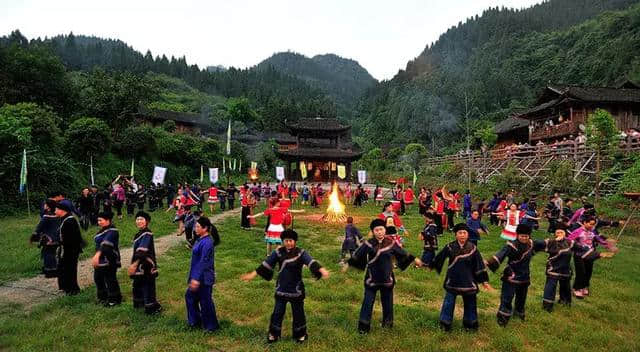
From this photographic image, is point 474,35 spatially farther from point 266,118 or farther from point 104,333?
point 104,333

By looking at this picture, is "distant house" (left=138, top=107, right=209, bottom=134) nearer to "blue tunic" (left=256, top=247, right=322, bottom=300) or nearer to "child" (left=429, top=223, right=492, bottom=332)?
"blue tunic" (left=256, top=247, right=322, bottom=300)

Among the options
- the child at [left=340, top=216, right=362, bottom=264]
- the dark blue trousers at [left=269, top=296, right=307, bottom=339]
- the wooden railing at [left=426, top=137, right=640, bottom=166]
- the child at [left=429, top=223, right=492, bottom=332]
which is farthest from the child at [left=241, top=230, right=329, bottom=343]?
the wooden railing at [left=426, top=137, right=640, bottom=166]

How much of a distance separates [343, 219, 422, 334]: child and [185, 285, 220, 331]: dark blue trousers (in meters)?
2.23

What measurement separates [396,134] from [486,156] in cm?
5942

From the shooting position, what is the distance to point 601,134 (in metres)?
19.0

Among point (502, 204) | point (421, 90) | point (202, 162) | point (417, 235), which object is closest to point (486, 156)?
point (502, 204)

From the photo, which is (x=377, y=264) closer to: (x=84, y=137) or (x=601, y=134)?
(x=601, y=134)

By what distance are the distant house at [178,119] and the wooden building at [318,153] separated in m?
26.9

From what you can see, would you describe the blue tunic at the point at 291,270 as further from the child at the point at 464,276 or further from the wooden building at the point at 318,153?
the wooden building at the point at 318,153

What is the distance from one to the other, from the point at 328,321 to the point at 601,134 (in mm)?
20125

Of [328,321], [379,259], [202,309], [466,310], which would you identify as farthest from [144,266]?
[466,310]

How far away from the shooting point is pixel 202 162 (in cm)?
3912

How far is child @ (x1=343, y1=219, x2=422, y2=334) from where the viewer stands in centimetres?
547

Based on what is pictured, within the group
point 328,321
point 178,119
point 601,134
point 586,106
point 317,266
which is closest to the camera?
point 317,266
